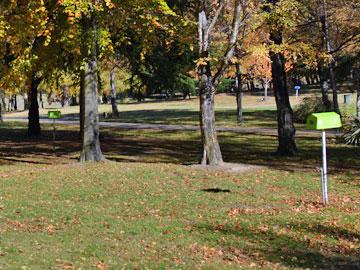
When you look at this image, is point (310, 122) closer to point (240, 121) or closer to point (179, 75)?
point (179, 75)

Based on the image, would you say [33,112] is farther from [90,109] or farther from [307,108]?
[307,108]

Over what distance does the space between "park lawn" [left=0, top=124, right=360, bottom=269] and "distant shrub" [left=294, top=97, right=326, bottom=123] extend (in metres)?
15.9

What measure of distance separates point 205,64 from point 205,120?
1.62 metres

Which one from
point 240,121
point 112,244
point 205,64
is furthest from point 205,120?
point 240,121

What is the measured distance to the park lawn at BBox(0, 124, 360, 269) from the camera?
318 inches

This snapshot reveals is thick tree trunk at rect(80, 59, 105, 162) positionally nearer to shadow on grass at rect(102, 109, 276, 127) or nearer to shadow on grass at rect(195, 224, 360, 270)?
shadow on grass at rect(195, 224, 360, 270)

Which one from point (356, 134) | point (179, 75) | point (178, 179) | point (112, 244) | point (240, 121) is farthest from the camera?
point (240, 121)

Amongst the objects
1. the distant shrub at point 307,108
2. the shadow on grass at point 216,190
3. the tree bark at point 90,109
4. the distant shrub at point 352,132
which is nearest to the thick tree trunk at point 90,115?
the tree bark at point 90,109

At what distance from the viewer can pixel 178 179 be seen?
49.1 ft

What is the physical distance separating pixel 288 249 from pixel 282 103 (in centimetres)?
1175

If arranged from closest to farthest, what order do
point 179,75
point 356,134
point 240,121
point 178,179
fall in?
point 178,179 < point 356,134 < point 179,75 < point 240,121

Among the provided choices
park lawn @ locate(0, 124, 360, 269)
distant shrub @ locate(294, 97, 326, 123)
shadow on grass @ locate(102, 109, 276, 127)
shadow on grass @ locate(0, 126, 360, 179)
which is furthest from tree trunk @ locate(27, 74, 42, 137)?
distant shrub @ locate(294, 97, 326, 123)

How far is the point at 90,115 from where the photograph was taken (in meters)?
17.8

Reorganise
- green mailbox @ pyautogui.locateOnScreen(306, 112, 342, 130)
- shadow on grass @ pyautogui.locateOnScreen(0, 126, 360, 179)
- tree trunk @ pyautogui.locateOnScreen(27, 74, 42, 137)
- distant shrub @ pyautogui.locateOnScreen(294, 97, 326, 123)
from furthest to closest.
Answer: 1. distant shrub @ pyautogui.locateOnScreen(294, 97, 326, 123)
2. tree trunk @ pyautogui.locateOnScreen(27, 74, 42, 137)
3. shadow on grass @ pyautogui.locateOnScreen(0, 126, 360, 179)
4. green mailbox @ pyautogui.locateOnScreen(306, 112, 342, 130)
